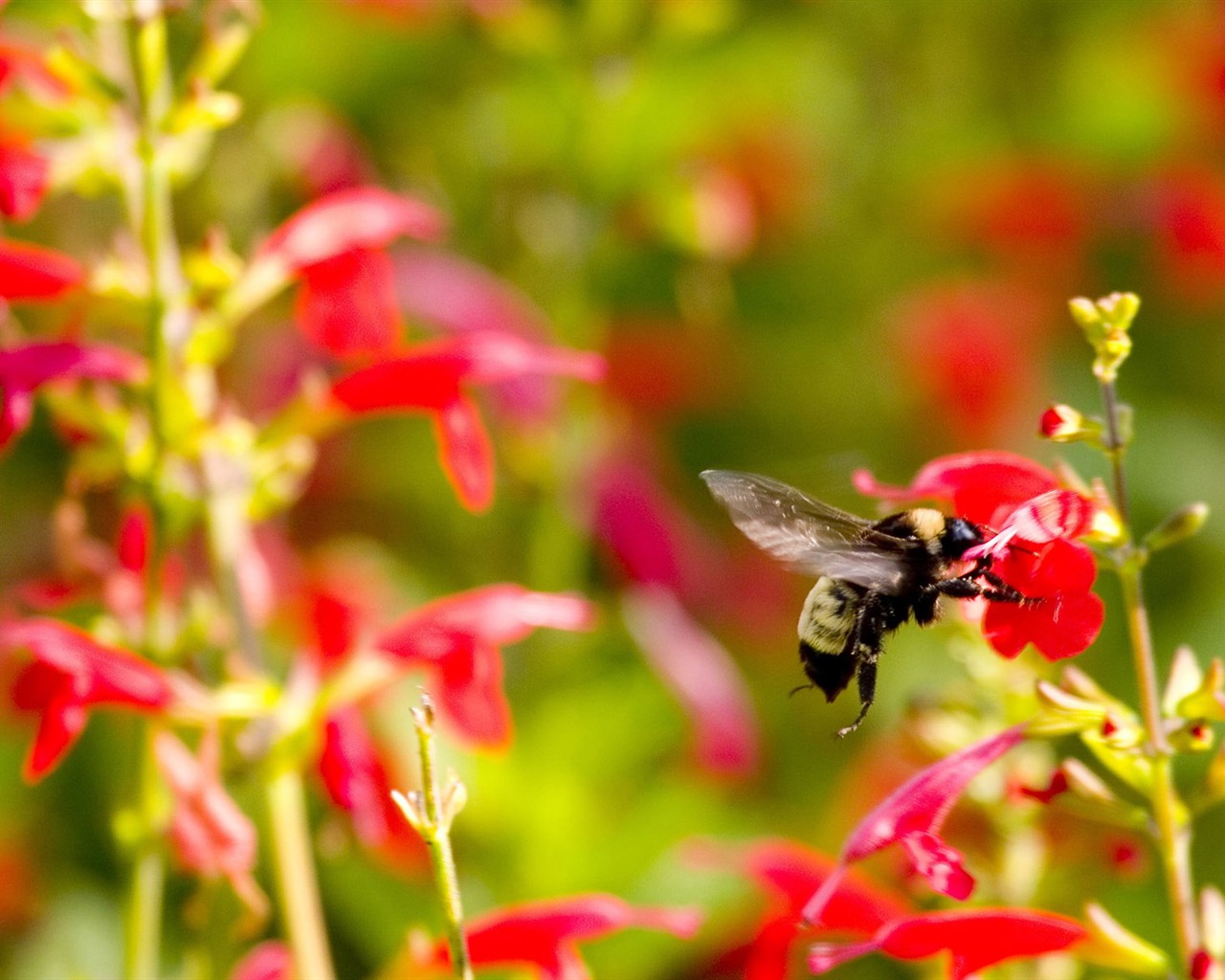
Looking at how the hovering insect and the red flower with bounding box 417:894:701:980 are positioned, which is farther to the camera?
the red flower with bounding box 417:894:701:980

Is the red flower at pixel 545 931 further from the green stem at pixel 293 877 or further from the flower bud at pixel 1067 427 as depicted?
the flower bud at pixel 1067 427

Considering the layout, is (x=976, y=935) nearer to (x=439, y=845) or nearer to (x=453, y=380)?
(x=439, y=845)

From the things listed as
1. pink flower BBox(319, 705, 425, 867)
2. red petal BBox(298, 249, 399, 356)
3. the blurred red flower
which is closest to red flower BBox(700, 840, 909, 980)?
pink flower BBox(319, 705, 425, 867)

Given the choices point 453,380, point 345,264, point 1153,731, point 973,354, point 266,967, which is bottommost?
point 266,967

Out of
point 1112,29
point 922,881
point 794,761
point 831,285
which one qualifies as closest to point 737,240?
point 831,285

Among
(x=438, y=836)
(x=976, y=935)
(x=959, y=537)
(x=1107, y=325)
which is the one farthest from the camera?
(x=959, y=537)

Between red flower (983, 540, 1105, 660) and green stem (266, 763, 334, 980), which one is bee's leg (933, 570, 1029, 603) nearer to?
red flower (983, 540, 1105, 660)

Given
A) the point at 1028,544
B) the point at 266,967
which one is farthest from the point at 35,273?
the point at 1028,544
